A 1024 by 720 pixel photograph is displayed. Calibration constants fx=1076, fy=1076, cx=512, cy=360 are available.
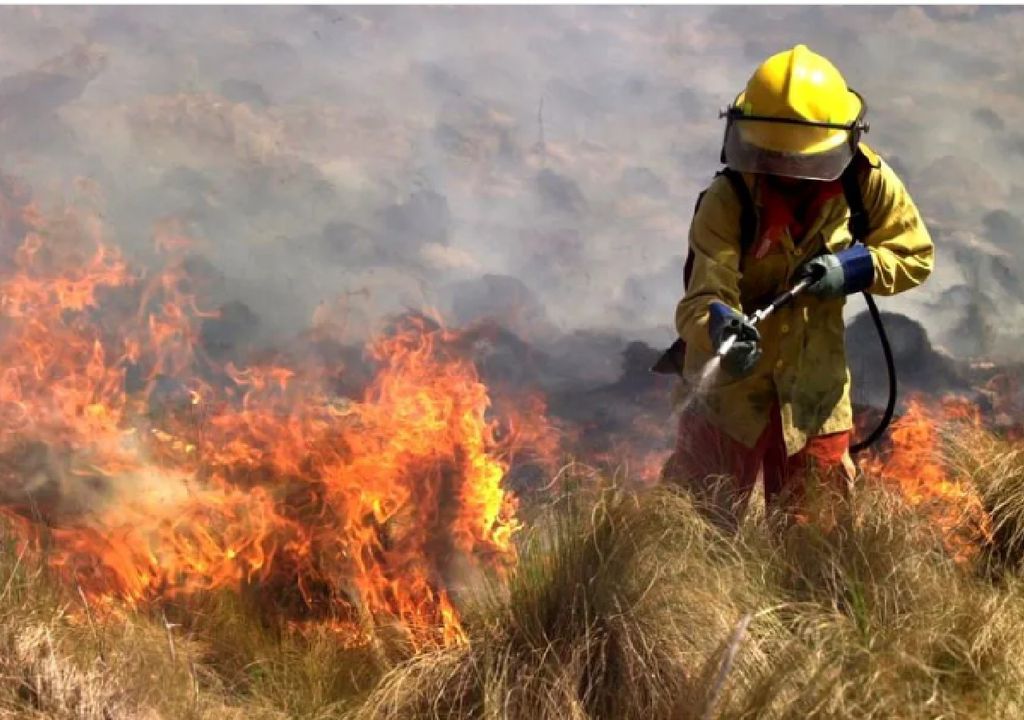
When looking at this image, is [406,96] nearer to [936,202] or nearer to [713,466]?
[936,202]

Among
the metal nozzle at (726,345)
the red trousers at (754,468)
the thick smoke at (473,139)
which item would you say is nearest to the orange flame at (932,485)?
the red trousers at (754,468)

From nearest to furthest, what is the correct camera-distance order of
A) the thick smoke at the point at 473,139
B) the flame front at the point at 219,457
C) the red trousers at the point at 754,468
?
the red trousers at the point at 754,468 → the flame front at the point at 219,457 → the thick smoke at the point at 473,139

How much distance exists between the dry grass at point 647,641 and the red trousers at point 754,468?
11 cm

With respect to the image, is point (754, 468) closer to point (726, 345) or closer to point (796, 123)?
point (726, 345)

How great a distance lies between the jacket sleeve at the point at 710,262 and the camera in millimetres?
3102

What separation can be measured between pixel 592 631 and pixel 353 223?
13.1ft

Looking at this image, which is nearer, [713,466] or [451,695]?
→ [451,695]

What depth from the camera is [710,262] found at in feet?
10.3

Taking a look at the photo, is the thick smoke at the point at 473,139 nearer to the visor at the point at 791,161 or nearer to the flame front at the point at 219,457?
the flame front at the point at 219,457

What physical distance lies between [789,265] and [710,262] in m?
0.29

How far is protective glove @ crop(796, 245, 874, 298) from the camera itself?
3.04m

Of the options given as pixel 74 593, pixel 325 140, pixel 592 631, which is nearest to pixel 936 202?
pixel 325 140

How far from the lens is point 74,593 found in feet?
11.0

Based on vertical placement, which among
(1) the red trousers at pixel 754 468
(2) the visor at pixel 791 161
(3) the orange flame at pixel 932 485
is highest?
(2) the visor at pixel 791 161
